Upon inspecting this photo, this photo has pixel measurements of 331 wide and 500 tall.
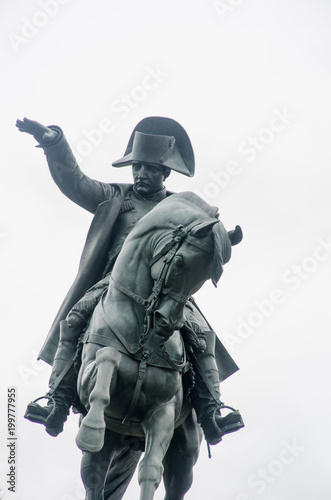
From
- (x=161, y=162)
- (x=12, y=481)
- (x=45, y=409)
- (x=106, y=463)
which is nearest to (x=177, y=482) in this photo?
(x=106, y=463)

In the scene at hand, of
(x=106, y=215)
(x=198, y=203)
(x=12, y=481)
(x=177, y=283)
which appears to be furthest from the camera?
(x=12, y=481)

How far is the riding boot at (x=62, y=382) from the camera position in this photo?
46.6 ft

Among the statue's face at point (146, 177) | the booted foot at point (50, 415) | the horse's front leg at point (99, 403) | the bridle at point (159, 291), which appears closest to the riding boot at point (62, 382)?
the booted foot at point (50, 415)

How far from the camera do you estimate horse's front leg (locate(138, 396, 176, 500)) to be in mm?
12641

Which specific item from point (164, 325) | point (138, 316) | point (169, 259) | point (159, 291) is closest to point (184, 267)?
point (169, 259)

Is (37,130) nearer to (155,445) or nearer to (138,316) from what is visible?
(138,316)

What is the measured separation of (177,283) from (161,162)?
12.4 feet

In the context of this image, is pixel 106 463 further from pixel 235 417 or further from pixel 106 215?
pixel 106 215

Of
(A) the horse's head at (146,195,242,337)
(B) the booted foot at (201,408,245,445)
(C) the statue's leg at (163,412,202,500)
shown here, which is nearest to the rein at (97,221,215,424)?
(A) the horse's head at (146,195,242,337)

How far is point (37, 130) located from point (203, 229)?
404cm

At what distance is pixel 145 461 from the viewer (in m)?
12.8

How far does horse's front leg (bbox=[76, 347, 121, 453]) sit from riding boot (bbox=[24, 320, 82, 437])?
139 cm

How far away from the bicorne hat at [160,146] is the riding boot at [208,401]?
9.99 feet

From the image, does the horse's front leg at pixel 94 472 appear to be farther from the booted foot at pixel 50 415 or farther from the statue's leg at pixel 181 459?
the statue's leg at pixel 181 459
